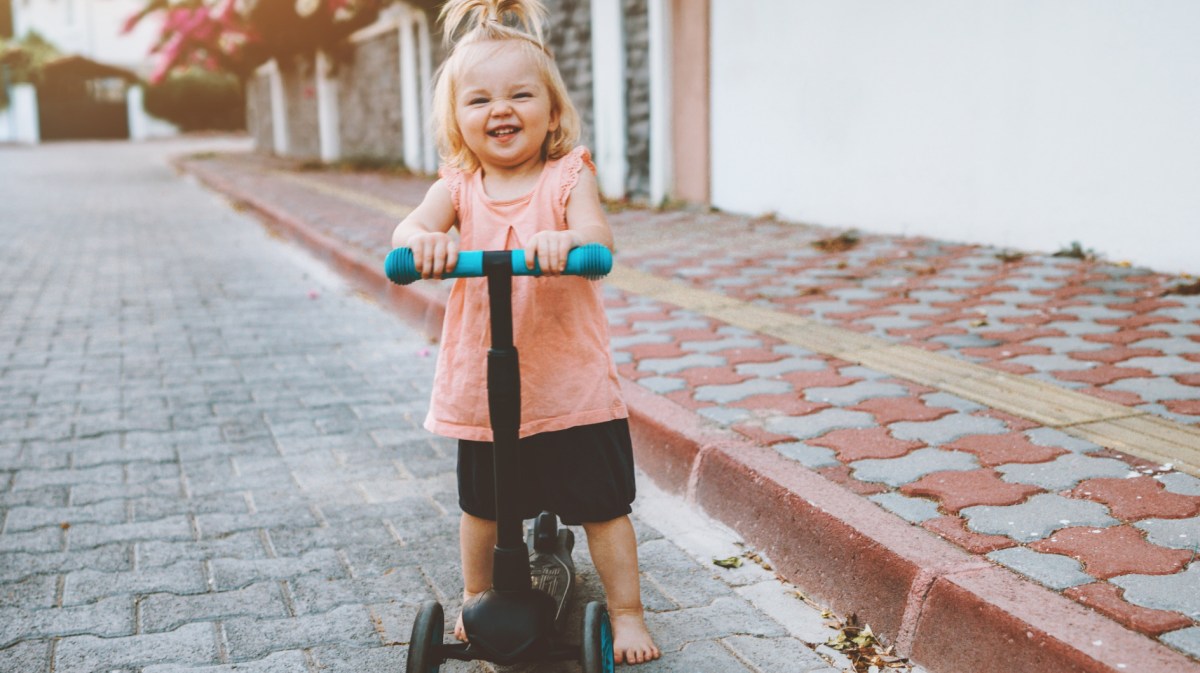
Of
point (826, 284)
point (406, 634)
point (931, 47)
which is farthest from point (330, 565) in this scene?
point (931, 47)

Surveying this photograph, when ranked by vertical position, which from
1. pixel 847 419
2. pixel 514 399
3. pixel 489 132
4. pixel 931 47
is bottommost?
pixel 847 419

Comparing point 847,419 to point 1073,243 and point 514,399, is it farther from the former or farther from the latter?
point 1073,243

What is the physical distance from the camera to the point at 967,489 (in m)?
2.74

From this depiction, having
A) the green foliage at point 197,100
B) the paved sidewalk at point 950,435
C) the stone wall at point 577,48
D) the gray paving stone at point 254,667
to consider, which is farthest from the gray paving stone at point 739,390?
the green foliage at point 197,100

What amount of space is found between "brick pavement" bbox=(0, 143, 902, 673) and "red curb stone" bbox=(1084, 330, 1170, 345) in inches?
79.4

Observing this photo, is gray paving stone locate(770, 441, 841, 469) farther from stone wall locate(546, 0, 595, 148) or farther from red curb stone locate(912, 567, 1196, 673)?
stone wall locate(546, 0, 595, 148)

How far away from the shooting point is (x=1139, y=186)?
18.0 ft

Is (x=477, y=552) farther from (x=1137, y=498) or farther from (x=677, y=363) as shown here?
(x=677, y=363)

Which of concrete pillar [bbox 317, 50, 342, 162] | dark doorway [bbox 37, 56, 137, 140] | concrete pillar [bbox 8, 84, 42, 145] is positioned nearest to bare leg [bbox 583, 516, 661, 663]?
concrete pillar [bbox 317, 50, 342, 162]

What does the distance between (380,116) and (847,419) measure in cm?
1532

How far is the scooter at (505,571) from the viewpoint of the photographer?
76.0 inches

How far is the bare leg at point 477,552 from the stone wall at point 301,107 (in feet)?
64.1

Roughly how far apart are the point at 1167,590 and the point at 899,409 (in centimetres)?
135

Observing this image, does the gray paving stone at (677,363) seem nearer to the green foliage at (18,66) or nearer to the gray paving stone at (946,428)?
the gray paving stone at (946,428)
